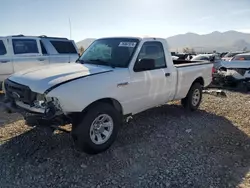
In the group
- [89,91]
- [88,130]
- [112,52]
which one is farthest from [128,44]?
[88,130]

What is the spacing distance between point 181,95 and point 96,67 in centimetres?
259

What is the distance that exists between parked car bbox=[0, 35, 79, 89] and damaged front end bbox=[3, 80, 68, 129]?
4.78 m

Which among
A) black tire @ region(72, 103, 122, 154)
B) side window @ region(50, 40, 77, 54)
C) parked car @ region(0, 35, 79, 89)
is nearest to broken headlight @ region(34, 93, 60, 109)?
black tire @ region(72, 103, 122, 154)

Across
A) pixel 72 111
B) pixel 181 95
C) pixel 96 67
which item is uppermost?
pixel 96 67

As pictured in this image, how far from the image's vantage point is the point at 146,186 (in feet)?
11.0

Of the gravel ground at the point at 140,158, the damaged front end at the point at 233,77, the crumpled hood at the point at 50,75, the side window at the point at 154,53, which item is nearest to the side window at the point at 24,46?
the gravel ground at the point at 140,158

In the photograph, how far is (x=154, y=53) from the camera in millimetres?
5262

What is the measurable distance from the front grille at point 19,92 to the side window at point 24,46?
16.0 ft

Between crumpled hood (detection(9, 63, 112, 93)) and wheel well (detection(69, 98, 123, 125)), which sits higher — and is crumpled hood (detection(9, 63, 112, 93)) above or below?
above

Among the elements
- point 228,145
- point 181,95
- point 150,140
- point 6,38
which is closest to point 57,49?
point 6,38

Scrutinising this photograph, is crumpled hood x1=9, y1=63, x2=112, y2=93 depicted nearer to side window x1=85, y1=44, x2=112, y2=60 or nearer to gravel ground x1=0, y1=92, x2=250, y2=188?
side window x1=85, y1=44, x2=112, y2=60

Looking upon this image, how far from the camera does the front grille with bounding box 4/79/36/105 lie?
12.4 feet

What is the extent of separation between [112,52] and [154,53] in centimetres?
92

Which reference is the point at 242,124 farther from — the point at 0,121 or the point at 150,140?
the point at 0,121
